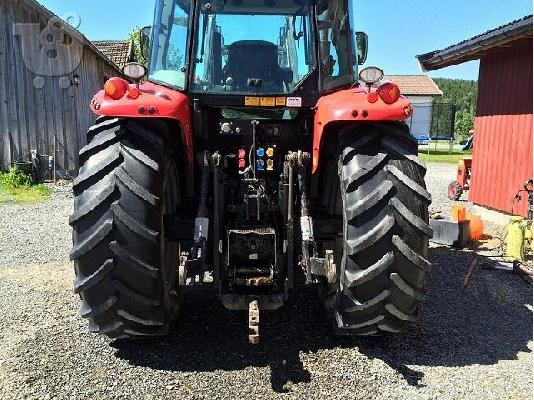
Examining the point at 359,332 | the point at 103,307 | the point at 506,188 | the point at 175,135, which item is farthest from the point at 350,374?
the point at 506,188

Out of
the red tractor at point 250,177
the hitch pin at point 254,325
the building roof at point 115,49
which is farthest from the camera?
the building roof at point 115,49

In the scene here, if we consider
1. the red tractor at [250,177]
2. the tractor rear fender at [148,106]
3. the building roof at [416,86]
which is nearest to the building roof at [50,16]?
the red tractor at [250,177]

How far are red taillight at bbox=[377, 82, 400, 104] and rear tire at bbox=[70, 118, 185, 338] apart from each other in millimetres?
1380

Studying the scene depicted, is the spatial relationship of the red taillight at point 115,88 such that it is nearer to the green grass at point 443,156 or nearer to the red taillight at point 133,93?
the red taillight at point 133,93

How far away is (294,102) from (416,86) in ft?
149

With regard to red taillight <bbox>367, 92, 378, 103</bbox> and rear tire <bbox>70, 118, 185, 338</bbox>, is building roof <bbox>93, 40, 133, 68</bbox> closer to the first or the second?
rear tire <bbox>70, 118, 185, 338</bbox>

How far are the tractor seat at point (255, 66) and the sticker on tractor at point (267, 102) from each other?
113mm

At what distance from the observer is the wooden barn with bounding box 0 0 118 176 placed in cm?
1142

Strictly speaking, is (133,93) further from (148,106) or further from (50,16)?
(50,16)

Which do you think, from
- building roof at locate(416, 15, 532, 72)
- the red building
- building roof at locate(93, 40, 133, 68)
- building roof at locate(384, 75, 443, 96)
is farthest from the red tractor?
building roof at locate(384, 75, 443, 96)

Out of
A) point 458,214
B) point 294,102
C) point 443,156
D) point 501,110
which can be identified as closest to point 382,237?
point 294,102

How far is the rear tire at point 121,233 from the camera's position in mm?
3004

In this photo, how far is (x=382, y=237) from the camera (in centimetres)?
305

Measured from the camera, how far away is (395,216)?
3062 millimetres
